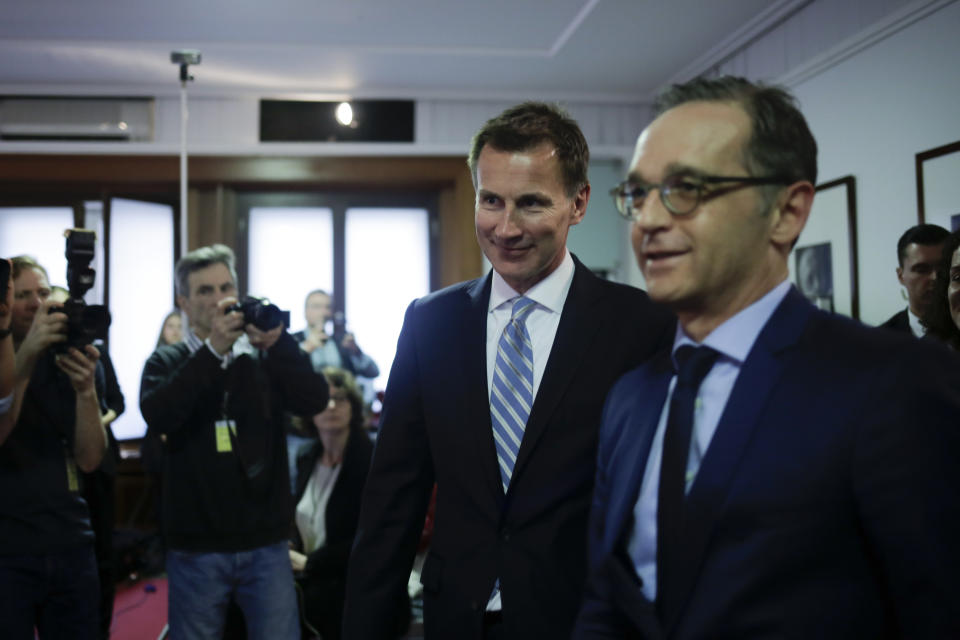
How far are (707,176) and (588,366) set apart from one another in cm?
46

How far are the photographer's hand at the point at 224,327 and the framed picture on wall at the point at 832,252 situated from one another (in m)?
2.56

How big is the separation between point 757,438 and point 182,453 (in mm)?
1829

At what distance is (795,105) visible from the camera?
96 centimetres

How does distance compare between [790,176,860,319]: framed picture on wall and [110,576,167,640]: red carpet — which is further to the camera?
[110,576,167,640]: red carpet

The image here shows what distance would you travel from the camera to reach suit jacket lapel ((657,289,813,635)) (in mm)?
832

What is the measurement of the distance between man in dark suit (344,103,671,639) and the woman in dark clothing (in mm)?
1509

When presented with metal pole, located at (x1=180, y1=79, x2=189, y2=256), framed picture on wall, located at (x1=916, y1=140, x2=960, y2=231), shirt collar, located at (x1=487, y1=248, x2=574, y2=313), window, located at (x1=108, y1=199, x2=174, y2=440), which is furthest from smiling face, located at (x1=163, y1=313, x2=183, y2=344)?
framed picture on wall, located at (x1=916, y1=140, x2=960, y2=231)

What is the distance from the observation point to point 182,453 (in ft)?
7.22

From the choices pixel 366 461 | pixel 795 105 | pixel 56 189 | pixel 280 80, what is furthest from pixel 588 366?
pixel 56 189

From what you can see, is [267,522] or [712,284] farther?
[267,522]

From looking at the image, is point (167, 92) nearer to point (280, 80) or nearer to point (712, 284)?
point (280, 80)

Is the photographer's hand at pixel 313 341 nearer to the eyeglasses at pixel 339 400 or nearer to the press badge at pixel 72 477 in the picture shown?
the eyeglasses at pixel 339 400

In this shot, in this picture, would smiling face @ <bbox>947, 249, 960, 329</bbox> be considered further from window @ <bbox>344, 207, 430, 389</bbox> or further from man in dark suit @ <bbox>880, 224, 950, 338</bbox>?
window @ <bbox>344, 207, 430, 389</bbox>

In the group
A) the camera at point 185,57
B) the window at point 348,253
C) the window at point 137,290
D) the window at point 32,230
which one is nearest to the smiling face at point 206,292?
the camera at point 185,57
